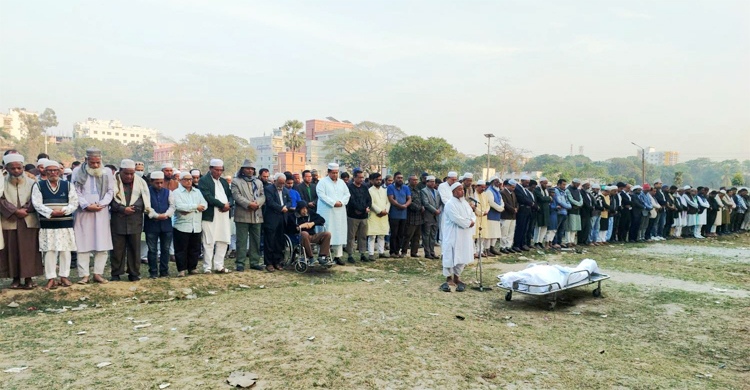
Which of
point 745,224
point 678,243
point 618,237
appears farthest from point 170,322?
point 745,224

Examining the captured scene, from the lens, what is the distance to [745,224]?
66.6 feet

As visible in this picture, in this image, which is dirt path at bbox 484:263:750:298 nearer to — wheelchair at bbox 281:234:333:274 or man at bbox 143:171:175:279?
wheelchair at bbox 281:234:333:274

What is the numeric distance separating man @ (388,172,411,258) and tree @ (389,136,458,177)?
42945 mm

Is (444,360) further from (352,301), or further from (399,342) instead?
(352,301)

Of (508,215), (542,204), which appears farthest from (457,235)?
(542,204)

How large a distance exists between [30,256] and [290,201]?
4395mm

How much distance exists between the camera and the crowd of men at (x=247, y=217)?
22.6 feet

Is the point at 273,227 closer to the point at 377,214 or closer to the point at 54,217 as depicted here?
the point at 377,214

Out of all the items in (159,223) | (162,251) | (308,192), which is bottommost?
(162,251)

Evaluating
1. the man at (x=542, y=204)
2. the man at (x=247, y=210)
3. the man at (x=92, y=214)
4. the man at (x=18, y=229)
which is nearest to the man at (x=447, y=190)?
the man at (x=542, y=204)

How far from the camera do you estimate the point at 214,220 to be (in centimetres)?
855

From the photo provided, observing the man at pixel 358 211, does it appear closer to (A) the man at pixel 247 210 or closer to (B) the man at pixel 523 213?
(A) the man at pixel 247 210

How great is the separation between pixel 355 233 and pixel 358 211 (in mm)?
539

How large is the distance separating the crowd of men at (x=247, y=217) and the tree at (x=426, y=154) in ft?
131
